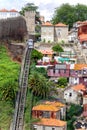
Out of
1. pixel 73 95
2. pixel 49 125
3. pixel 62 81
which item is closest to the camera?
pixel 49 125

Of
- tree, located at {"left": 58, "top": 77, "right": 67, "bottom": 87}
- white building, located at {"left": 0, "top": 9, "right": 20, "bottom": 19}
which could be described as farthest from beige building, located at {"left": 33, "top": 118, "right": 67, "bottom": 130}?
white building, located at {"left": 0, "top": 9, "right": 20, "bottom": 19}

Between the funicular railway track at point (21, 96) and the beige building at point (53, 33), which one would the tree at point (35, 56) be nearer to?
the funicular railway track at point (21, 96)

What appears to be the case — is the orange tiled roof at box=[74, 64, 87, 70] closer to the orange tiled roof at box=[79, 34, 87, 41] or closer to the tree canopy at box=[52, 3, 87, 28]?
the orange tiled roof at box=[79, 34, 87, 41]

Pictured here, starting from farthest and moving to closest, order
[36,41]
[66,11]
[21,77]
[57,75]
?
1. [66,11]
2. [36,41]
3. [57,75]
4. [21,77]

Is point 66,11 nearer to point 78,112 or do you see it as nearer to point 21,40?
point 21,40

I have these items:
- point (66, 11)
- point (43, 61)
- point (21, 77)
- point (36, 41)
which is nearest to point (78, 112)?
point (21, 77)

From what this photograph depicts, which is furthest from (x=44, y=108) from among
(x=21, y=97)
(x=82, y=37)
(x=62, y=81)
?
(x=82, y=37)

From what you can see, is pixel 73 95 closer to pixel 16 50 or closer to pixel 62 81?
pixel 62 81
